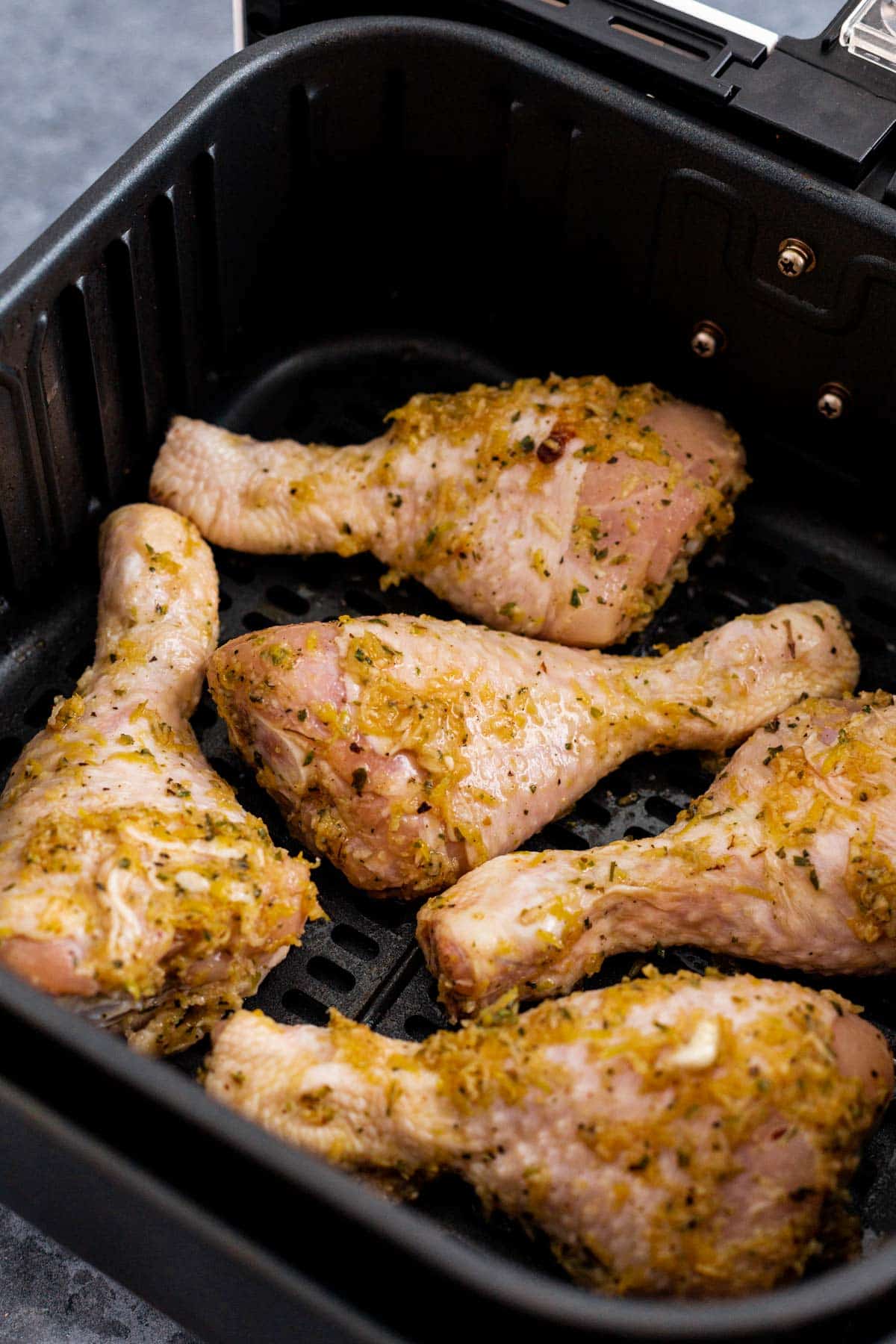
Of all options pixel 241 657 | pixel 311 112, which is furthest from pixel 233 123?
pixel 241 657

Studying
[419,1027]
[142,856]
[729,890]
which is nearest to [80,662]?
[142,856]

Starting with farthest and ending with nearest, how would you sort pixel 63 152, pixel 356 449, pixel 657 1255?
pixel 63 152, pixel 356 449, pixel 657 1255

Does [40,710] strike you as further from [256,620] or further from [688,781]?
[688,781]

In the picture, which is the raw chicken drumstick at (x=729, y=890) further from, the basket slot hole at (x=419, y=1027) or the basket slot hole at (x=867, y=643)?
the basket slot hole at (x=867, y=643)

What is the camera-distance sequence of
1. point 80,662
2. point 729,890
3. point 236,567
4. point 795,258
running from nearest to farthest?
point 729,890 → point 795,258 → point 80,662 → point 236,567

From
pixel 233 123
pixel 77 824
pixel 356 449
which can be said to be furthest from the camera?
pixel 356 449

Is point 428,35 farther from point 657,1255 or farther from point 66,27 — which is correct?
point 657,1255

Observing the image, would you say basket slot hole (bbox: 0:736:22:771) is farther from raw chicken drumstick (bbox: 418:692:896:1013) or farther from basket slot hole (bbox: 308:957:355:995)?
raw chicken drumstick (bbox: 418:692:896:1013)

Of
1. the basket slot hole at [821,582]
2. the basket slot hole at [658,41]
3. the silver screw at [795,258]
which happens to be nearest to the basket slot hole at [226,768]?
the basket slot hole at [821,582]
